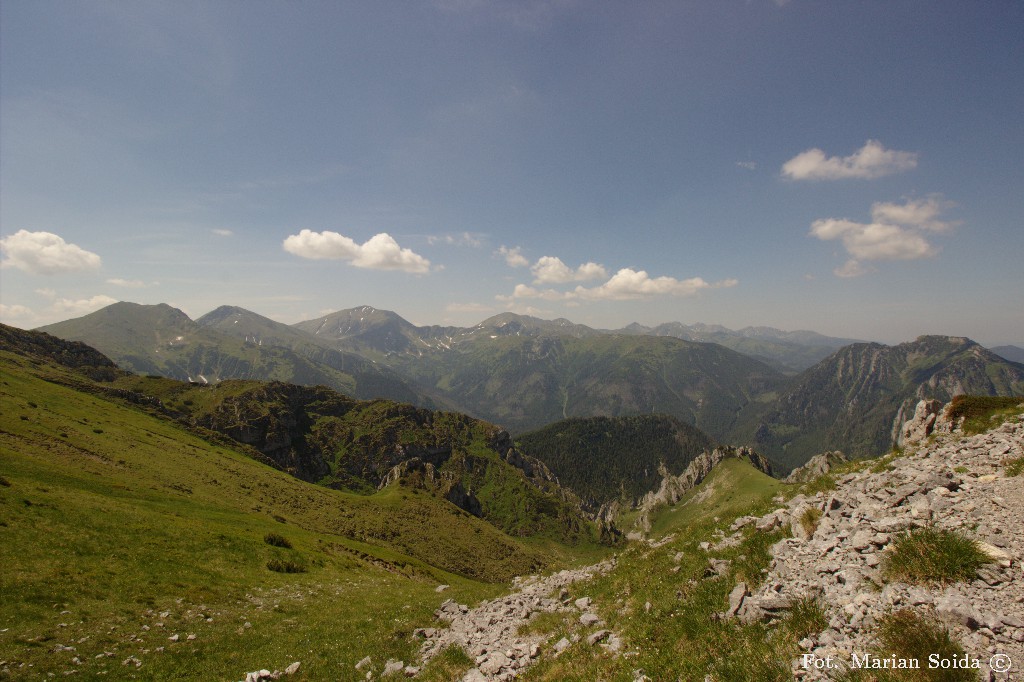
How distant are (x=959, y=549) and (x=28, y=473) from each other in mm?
68434

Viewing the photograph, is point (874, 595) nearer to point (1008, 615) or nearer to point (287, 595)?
point (1008, 615)

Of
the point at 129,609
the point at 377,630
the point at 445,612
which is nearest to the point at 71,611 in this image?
the point at 129,609

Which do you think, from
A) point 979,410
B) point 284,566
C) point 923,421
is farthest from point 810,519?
point 284,566

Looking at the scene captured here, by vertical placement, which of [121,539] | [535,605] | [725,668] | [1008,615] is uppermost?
[1008,615]

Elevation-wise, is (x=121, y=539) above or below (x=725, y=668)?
below

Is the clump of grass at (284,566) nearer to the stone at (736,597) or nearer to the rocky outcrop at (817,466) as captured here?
the stone at (736,597)

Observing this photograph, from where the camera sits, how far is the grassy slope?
58.7ft

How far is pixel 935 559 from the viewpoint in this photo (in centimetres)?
851

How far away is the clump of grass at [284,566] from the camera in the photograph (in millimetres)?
36062

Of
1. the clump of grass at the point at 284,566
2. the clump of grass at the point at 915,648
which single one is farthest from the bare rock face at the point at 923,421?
the clump of grass at the point at 284,566

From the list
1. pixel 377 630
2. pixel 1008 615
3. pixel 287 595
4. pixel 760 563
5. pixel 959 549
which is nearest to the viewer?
pixel 1008 615

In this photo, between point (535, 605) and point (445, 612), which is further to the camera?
point (445, 612)

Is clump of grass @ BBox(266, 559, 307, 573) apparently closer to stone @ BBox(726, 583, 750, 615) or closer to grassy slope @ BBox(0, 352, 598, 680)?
grassy slope @ BBox(0, 352, 598, 680)

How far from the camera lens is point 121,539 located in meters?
31.1
